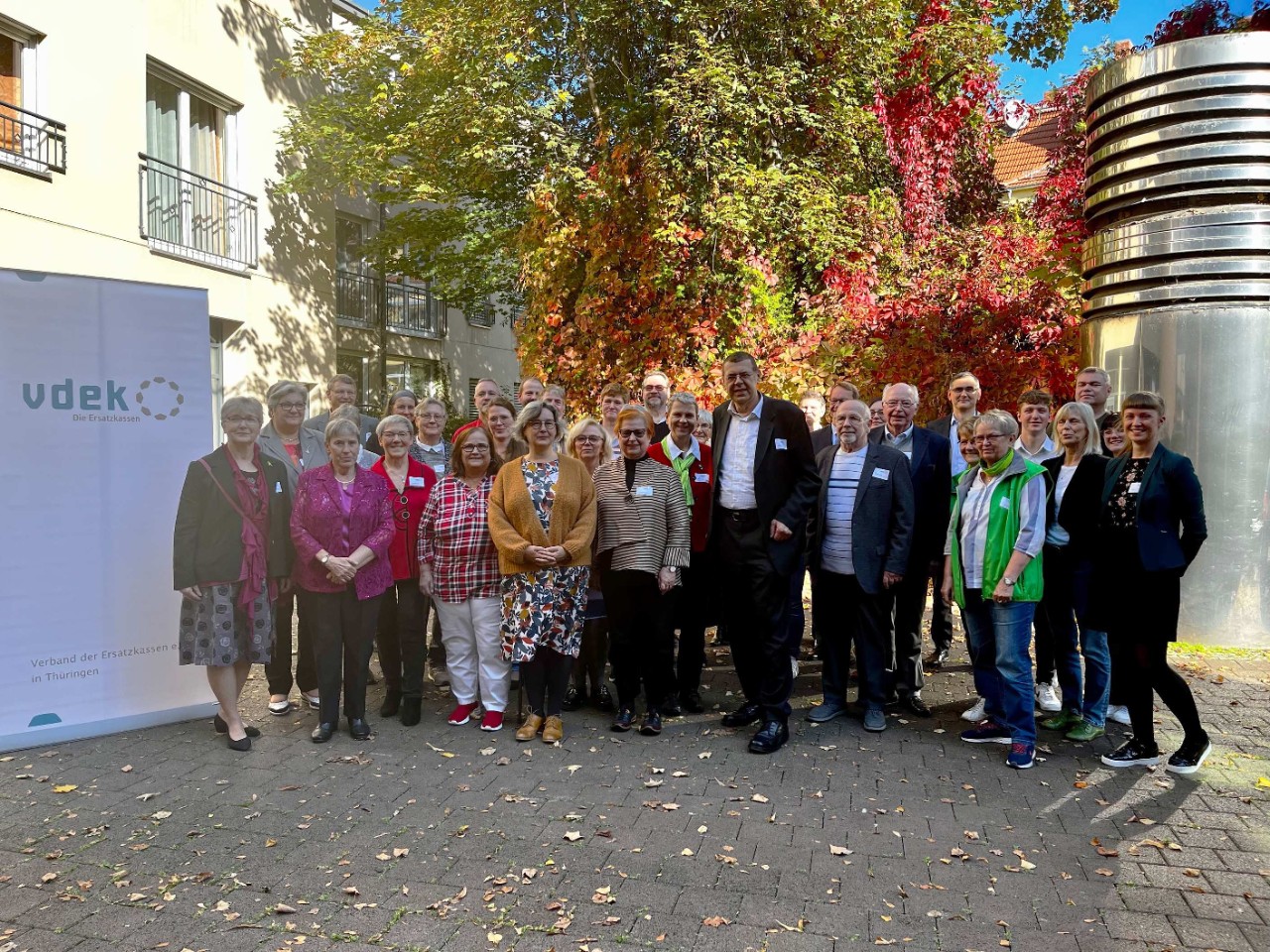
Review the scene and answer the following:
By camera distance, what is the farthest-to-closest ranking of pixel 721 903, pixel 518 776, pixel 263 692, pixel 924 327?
pixel 924 327
pixel 263 692
pixel 518 776
pixel 721 903

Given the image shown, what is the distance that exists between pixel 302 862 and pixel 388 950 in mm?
829

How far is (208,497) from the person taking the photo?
213 inches

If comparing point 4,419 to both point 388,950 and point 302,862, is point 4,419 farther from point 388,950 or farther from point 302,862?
point 388,950

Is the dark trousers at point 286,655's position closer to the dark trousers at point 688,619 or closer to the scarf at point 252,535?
the scarf at point 252,535

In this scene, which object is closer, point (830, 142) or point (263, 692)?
point (263, 692)

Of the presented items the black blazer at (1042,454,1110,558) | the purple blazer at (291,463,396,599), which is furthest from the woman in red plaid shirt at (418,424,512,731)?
the black blazer at (1042,454,1110,558)

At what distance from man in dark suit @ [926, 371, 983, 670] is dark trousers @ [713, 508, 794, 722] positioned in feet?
4.38

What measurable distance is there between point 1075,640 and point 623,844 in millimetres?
3248

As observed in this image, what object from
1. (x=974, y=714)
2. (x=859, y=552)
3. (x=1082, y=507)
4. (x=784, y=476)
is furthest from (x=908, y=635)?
(x=784, y=476)

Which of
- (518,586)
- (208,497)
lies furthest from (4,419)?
(518,586)

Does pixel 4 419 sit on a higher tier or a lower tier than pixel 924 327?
lower

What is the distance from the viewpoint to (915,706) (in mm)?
6176

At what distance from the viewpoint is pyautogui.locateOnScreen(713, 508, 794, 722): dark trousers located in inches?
217

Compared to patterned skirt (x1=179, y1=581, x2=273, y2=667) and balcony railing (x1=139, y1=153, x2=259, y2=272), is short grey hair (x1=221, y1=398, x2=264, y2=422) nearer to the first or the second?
patterned skirt (x1=179, y1=581, x2=273, y2=667)
